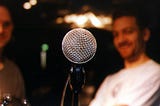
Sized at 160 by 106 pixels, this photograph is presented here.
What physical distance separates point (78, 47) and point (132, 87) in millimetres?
1137

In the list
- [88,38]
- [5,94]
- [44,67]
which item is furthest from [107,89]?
[88,38]

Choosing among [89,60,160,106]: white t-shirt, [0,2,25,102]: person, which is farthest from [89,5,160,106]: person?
[0,2,25,102]: person

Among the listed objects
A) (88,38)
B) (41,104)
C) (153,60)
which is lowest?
(41,104)

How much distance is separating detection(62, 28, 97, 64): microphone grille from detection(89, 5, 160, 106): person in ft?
3.41

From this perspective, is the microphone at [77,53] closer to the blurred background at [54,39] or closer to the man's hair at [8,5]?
the blurred background at [54,39]

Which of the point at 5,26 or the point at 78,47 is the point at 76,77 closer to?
the point at 78,47

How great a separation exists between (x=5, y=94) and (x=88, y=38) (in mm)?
1176

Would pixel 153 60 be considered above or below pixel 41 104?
above

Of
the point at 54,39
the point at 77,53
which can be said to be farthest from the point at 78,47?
the point at 54,39

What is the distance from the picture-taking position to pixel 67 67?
9.47 ft

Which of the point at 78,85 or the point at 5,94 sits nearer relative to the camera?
the point at 78,85

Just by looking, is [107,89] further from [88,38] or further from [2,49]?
[88,38]

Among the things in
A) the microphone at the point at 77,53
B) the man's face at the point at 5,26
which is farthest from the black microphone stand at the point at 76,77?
the man's face at the point at 5,26

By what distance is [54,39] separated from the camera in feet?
9.43
